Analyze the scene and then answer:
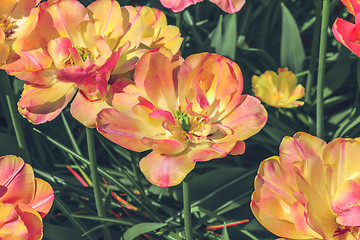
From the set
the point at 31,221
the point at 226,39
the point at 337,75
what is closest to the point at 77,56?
the point at 31,221

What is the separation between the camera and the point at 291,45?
1.48 meters

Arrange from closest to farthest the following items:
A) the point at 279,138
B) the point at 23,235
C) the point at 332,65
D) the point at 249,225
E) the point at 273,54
A: 1. the point at 23,235
2. the point at 249,225
3. the point at 279,138
4. the point at 332,65
5. the point at 273,54

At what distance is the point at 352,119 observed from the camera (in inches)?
51.8

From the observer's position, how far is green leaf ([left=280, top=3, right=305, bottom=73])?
1.46 metres

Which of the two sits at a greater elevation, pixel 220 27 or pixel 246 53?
pixel 220 27

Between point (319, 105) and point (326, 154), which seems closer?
point (326, 154)

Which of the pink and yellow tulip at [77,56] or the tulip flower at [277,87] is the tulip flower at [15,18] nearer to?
the pink and yellow tulip at [77,56]

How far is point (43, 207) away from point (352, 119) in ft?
2.60

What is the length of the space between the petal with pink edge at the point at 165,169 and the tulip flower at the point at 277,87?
68 cm

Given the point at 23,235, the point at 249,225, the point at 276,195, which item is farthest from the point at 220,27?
the point at 23,235

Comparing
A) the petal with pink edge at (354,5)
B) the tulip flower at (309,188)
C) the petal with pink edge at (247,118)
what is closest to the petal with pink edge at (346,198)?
the tulip flower at (309,188)

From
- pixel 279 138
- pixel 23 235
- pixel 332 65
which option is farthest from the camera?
pixel 332 65

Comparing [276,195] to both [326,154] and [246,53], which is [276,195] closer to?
[326,154]

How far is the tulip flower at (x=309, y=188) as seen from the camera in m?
0.80
